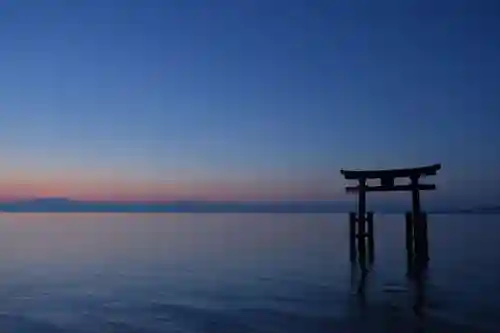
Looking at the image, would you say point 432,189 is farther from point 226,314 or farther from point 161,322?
point 161,322

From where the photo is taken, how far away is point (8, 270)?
33.3 metres

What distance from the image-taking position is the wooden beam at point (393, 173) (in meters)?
28.0

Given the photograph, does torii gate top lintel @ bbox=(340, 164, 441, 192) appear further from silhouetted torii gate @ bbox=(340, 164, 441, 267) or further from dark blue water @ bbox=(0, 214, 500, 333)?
dark blue water @ bbox=(0, 214, 500, 333)

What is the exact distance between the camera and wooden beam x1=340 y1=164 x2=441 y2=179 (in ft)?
91.9

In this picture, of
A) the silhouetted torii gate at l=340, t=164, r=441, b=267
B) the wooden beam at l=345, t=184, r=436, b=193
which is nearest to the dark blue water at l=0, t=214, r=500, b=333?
the silhouetted torii gate at l=340, t=164, r=441, b=267

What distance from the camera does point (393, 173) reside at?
2923cm

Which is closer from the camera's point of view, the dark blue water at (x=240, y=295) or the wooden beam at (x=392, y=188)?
the dark blue water at (x=240, y=295)

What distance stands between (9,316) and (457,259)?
30.0 m

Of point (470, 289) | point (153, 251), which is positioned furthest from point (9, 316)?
point (153, 251)

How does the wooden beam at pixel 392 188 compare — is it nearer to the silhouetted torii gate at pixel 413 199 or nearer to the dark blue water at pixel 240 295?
the silhouetted torii gate at pixel 413 199

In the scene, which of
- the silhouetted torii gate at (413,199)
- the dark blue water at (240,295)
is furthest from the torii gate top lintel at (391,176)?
the dark blue water at (240,295)

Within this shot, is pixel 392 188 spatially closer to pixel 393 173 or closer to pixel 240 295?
pixel 393 173

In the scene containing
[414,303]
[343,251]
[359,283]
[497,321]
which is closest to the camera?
[497,321]

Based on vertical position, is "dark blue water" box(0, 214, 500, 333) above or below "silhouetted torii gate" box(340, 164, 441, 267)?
below
